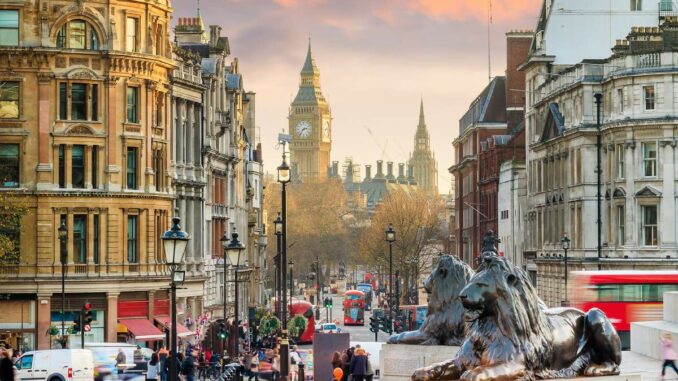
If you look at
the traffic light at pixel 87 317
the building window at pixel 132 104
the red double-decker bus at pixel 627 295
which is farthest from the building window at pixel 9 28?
the red double-decker bus at pixel 627 295

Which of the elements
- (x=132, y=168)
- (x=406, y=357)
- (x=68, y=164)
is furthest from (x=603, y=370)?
(x=132, y=168)

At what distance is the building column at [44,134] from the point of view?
228 feet

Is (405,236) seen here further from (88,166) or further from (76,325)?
(76,325)

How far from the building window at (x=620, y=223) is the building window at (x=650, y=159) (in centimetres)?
238

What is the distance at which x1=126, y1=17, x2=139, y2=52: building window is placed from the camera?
7194 cm

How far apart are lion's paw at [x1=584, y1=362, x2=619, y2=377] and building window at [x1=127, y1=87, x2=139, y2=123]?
49.1 meters

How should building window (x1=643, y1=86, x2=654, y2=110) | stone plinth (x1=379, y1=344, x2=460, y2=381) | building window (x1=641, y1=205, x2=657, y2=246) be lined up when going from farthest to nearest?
building window (x1=641, y1=205, x2=657, y2=246)
building window (x1=643, y1=86, x2=654, y2=110)
stone plinth (x1=379, y1=344, x2=460, y2=381)

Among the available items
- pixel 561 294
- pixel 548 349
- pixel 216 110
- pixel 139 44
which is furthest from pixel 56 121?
pixel 548 349

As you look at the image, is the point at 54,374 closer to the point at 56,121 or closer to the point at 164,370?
the point at 164,370

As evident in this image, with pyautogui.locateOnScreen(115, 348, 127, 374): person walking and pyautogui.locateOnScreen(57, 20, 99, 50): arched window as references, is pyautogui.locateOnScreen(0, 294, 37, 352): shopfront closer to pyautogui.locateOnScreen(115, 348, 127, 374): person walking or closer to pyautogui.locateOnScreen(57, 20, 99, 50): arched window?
pyautogui.locateOnScreen(57, 20, 99, 50): arched window

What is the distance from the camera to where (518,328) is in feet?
75.7

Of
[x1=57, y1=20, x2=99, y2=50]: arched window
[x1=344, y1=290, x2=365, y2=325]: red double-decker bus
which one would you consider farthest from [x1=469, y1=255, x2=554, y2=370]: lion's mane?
[x1=344, y1=290, x2=365, y2=325]: red double-decker bus

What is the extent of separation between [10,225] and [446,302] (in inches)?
1503

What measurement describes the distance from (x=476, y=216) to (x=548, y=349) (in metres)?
116
